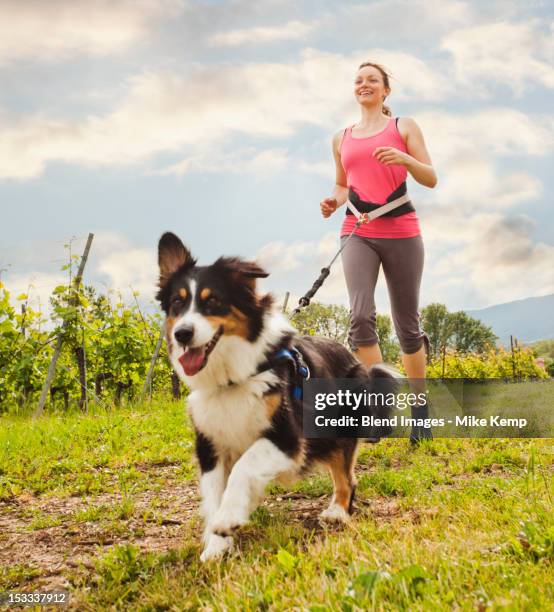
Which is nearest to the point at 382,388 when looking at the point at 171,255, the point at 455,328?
the point at 171,255

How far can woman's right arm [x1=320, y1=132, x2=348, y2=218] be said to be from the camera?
5371mm

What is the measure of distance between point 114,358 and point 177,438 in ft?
19.1

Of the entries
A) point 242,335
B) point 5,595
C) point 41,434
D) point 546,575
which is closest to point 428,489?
point 242,335

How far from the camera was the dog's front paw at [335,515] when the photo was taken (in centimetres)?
362

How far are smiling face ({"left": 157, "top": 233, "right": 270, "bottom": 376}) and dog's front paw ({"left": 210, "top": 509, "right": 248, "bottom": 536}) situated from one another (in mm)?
733

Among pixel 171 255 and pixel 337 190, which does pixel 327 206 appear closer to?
pixel 337 190

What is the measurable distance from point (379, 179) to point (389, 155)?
439 mm

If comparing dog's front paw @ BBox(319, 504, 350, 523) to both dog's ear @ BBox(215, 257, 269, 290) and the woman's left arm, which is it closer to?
dog's ear @ BBox(215, 257, 269, 290)

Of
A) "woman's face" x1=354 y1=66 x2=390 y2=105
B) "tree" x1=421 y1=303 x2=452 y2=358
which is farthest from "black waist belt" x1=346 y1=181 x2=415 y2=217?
"tree" x1=421 y1=303 x2=452 y2=358

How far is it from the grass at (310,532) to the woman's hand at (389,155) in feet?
7.42

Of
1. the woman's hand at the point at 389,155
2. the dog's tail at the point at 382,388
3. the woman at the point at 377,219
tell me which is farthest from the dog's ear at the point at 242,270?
the woman at the point at 377,219

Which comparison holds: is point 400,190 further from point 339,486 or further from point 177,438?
point 177,438

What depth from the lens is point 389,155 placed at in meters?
4.68

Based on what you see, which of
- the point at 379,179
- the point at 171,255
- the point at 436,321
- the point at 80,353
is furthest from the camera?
the point at 436,321
